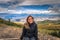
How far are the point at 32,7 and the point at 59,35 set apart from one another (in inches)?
42.5

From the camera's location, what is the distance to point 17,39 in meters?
4.40

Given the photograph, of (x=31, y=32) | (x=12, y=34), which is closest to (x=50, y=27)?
(x=31, y=32)

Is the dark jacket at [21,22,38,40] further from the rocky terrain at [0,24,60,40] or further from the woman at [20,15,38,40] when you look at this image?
the rocky terrain at [0,24,60,40]

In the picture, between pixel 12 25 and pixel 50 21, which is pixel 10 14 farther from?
pixel 50 21

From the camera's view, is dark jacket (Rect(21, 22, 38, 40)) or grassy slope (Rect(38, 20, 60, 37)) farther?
grassy slope (Rect(38, 20, 60, 37))

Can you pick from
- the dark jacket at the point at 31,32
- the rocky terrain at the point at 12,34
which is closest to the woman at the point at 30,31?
the dark jacket at the point at 31,32

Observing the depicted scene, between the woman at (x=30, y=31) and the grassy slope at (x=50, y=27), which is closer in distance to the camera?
the woman at (x=30, y=31)

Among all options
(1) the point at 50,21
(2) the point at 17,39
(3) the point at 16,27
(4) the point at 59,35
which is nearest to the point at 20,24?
(3) the point at 16,27

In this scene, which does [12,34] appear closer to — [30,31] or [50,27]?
[30,31]

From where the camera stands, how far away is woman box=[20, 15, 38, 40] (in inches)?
171

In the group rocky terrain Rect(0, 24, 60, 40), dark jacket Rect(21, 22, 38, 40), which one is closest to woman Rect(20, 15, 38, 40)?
dark jacket Rect(21, 22, 38, 40)

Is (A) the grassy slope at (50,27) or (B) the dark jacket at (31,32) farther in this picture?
(A) the grassy slope at (50,27)

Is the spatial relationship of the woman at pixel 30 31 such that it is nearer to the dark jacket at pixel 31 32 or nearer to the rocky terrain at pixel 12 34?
the dark jacket at pixel 31 32

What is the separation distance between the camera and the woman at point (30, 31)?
14.2 ft
